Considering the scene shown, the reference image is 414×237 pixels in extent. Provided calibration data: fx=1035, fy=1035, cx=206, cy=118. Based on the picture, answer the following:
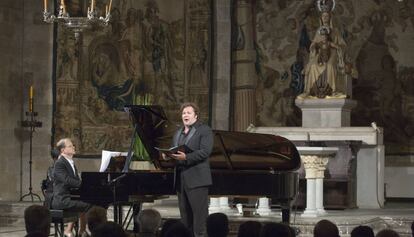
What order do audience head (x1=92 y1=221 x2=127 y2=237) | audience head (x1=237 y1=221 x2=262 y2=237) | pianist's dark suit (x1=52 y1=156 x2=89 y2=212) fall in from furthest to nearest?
1. pianist's dark suit (x1=52 y1=156 x2=89 y2=212)
2. audience head (x1=237 y1=221 x2=262 y2=237)
3. audience head (x1=92 y1=221 x2=127 y2=237)

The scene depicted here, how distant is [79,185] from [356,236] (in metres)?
5.03

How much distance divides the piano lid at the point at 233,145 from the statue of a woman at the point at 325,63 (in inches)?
168

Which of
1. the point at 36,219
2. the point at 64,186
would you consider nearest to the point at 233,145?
the point at 64,186

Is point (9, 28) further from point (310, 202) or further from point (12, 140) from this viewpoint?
point (310, 202)

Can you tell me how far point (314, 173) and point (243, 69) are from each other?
18.3 feet

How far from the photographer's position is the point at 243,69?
19.6 m

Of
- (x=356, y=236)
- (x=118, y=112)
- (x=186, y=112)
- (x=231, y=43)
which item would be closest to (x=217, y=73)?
(x=231, y=43)

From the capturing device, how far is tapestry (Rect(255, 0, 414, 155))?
1959 cm

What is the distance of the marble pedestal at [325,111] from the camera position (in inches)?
651

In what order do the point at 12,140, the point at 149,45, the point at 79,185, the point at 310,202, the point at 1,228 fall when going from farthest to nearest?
the point at 149,45 → the point at 12,140 → the point at 1,228 → the point at 310,202 → the point at 79,185

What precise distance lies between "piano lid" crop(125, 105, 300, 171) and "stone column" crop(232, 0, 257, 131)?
23.3 ft

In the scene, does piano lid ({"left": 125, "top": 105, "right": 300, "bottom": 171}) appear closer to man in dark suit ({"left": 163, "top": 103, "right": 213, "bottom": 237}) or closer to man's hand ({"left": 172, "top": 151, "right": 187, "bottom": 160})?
man in dark suit ({"left": 163, "top": 103, "right": 213, "bottom": 237})

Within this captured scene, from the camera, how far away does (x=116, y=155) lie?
12234 mm

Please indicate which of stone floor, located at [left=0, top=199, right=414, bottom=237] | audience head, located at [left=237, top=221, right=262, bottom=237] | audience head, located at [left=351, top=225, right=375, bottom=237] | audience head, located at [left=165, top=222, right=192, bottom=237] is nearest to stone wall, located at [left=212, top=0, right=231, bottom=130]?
stone floor, located at [left=0, top=199, right=414, bottom=237]
